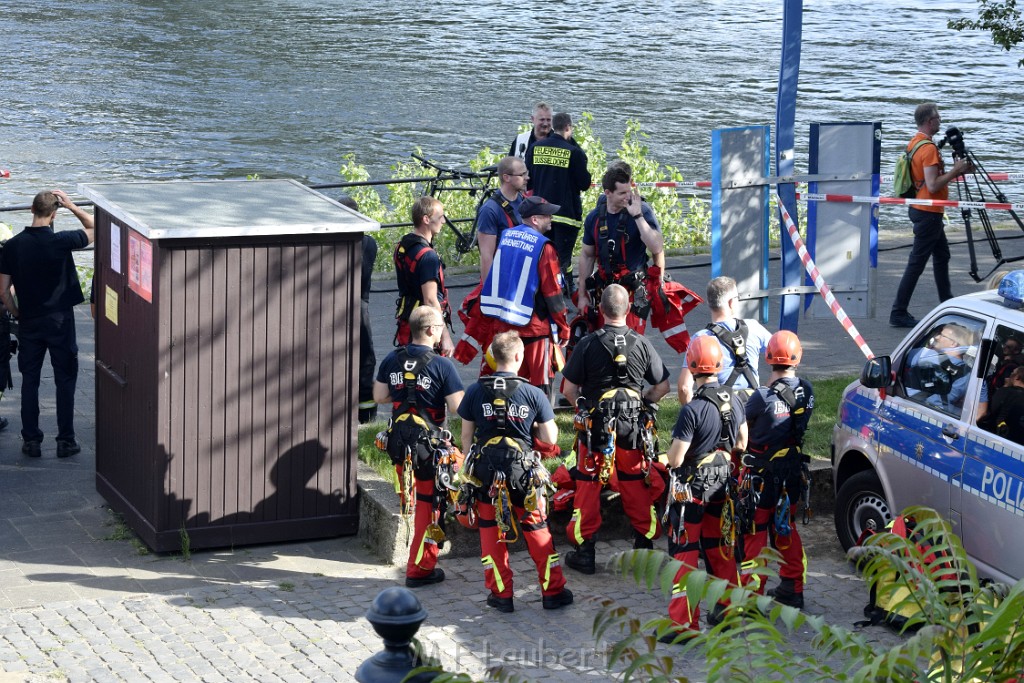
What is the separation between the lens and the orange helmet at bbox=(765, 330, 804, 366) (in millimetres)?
7211

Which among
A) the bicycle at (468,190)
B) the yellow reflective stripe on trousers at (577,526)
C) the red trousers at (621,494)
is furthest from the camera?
the bicycle at (468,190)

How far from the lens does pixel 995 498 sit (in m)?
6.67

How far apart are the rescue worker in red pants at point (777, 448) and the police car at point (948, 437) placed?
507 millimetres

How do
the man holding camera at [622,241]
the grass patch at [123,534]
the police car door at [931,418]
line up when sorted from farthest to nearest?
the man holding camera at [622,241]
the grass patch at [123,534]
the police car door at [931,418]

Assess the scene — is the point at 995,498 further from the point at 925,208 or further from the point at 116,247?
the point at 925,208

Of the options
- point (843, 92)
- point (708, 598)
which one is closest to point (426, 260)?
point (708, 598)

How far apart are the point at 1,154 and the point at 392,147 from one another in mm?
7547

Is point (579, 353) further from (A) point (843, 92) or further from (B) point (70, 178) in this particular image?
(A) point (843, 92)

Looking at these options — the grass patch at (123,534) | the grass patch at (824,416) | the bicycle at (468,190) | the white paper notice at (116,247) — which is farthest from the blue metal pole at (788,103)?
the grass patch at (123,534)

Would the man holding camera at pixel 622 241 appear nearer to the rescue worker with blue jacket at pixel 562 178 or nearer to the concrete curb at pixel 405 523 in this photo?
the concrete curb at pixel 405 523

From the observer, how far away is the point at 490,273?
355 inches

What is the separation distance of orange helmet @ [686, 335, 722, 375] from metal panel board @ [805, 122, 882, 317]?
13.1 ft

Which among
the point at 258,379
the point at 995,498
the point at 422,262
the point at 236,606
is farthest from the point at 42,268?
the point at 995,498

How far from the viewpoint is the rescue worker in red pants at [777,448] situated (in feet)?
23.7
